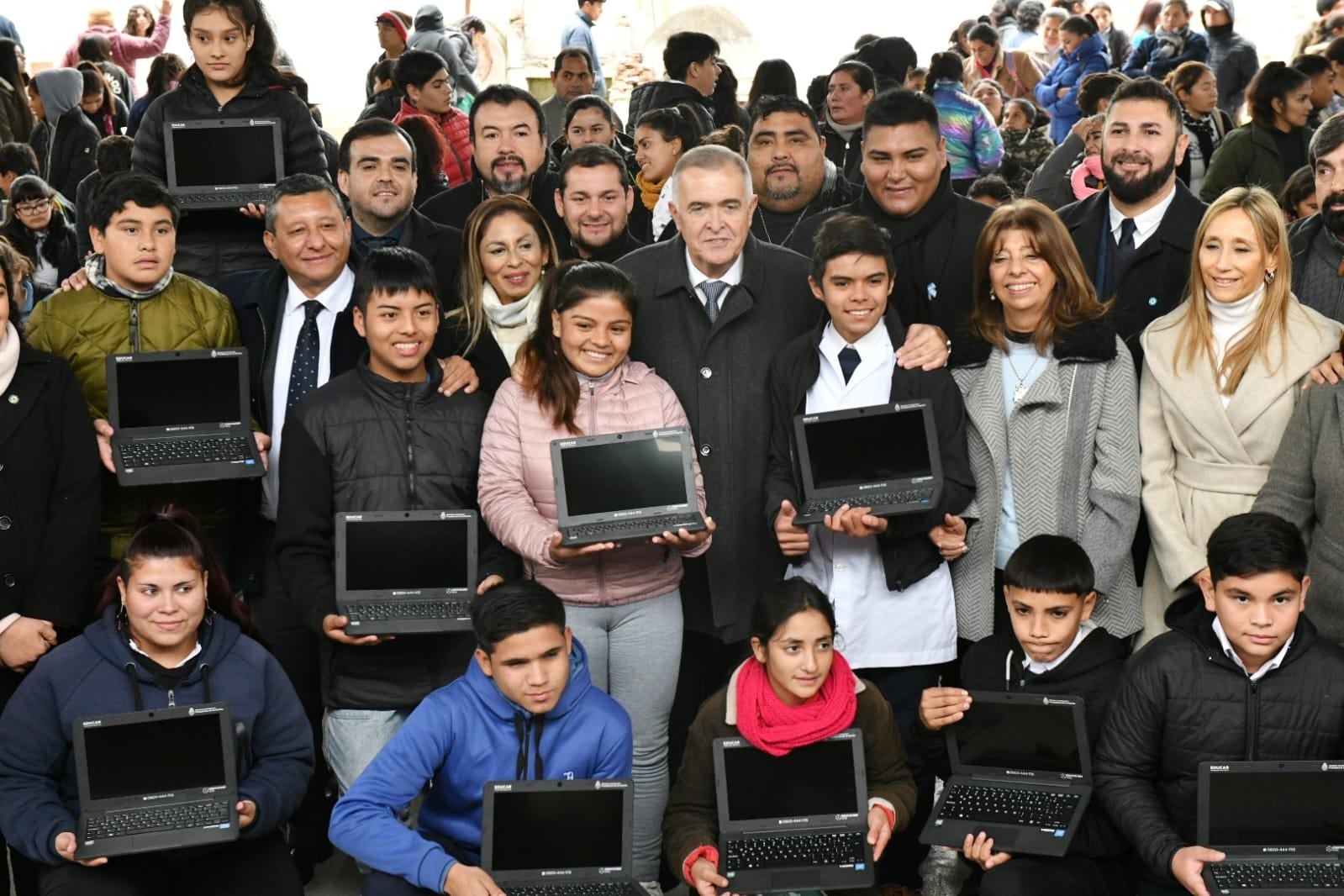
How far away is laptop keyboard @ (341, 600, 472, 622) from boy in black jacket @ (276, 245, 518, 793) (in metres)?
0.13

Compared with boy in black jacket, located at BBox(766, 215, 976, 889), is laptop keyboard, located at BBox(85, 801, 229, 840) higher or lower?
lower

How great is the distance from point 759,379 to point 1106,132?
4.82 ft

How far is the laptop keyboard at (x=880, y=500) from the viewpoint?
4.02 m

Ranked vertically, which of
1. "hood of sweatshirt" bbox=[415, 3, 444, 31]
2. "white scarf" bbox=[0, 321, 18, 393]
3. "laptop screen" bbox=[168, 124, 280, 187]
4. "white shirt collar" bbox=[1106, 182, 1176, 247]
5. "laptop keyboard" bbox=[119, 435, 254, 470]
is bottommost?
"laptop keyboard" bbox=[119, 435, 254, 470]

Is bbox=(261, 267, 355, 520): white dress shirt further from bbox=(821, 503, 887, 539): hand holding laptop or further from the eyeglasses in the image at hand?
the eyeglasses

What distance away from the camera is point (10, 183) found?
29.5 ft

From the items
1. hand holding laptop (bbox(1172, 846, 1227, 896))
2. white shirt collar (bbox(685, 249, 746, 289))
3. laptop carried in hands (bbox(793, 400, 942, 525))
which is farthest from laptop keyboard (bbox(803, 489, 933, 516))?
hand holding laptop (bbox(1172, 846, 1227, 896))

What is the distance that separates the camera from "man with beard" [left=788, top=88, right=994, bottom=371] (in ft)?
15.6

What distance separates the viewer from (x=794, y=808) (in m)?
3.82

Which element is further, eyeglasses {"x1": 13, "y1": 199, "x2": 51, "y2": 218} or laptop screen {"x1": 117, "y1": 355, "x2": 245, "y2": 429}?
eyeglasses {"x1": 13, "y1": 199, "x2": 51, "y2": 218}

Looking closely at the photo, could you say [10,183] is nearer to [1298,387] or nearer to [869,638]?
[869,638]

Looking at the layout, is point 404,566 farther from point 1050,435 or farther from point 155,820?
point 1050,435

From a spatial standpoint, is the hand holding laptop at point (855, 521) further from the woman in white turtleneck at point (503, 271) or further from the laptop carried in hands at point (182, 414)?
the laptop carried in hands at point (182, 414)

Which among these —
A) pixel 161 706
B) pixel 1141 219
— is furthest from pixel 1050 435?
pixel 161 706
